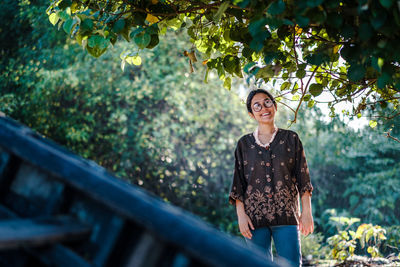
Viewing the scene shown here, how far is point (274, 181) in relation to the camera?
2652 mm

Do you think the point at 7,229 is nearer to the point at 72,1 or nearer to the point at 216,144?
the point at 72,1

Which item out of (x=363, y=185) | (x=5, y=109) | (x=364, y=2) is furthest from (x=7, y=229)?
(x=363, y=185)

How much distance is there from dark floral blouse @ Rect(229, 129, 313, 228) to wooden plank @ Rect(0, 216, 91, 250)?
71.0 inches

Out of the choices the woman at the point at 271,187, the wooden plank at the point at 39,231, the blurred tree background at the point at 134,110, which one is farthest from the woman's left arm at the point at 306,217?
the blurred tree background at the point at 134,110

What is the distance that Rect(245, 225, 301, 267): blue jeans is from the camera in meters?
2.55

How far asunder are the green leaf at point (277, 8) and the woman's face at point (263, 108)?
137cm

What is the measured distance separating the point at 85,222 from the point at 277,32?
56.1 inches

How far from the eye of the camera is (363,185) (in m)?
8.90

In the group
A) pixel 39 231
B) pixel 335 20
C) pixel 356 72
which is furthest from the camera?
pixel 356 72

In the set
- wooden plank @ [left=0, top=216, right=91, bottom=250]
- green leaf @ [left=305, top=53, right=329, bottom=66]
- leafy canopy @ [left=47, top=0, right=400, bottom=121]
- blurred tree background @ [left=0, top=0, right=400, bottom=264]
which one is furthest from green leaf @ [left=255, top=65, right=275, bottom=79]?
blurred tree background @ [left=0, top=0, right=400, bottom=264]

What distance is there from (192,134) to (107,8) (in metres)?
5.34

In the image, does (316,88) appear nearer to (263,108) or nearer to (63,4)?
(263,108)

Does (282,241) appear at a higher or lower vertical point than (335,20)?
lower

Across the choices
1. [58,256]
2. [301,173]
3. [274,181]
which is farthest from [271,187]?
[58,256]
